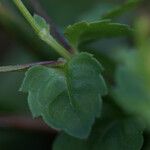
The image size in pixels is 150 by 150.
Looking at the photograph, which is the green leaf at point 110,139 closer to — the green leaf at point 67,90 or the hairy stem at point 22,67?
the green leaf at point 67,90

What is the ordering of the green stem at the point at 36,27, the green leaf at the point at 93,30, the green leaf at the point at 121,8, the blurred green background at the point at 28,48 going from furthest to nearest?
the blurred green background at the point at 28,48 → the green leaf at the point at 121,8 → the green leaf at the point at 93,30 → the green stem at the point at 36,27

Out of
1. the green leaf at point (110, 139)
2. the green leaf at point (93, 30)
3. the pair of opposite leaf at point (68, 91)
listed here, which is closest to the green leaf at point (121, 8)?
the green leaf at point (93, 30)

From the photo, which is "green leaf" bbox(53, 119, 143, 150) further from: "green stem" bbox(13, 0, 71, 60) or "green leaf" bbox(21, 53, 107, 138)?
"green stem" bbox(13, 0, 71, 60)

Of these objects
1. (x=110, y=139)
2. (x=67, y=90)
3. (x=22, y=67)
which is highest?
(x=22, y=67)

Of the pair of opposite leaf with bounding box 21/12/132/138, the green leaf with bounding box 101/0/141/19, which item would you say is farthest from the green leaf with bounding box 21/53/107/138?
the green leaf with bounding box 101/0/141/19

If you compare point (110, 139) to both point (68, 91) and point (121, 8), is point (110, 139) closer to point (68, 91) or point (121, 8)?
point (68, 91)

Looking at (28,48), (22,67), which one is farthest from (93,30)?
(28,48)

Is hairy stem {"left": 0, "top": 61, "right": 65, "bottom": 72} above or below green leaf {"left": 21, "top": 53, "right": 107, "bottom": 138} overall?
above
